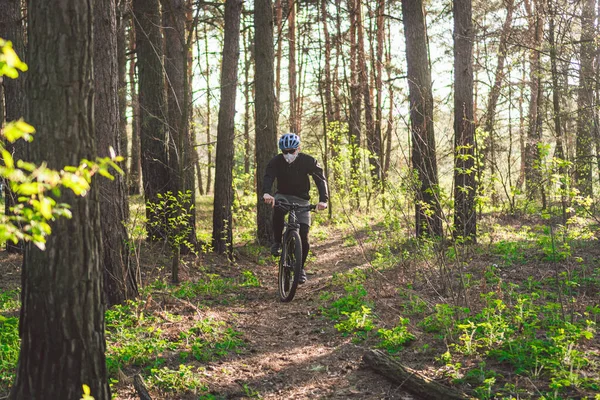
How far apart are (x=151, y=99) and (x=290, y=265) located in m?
4.99

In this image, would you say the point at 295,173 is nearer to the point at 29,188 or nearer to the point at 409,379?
the point at 409,379

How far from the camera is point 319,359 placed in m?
5.73

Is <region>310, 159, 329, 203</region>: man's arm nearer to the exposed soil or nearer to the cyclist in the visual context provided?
the cyclist

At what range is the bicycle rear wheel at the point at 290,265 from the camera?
7.92 meters

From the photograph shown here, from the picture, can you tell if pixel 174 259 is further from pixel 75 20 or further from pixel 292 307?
pixel 75 20

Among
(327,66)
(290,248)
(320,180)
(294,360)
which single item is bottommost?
(294,360)

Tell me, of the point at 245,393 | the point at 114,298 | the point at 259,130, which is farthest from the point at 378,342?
the point at 259,130

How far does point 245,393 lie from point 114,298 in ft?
9.15

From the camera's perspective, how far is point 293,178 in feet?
27.6

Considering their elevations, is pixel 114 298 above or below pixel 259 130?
below

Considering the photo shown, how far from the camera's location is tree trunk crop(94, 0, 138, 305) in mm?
6473

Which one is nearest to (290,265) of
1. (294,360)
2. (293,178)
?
(293,178)

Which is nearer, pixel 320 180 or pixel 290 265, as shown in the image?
pixel 290 265

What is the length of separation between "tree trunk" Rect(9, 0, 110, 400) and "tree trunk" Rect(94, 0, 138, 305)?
105 inches
